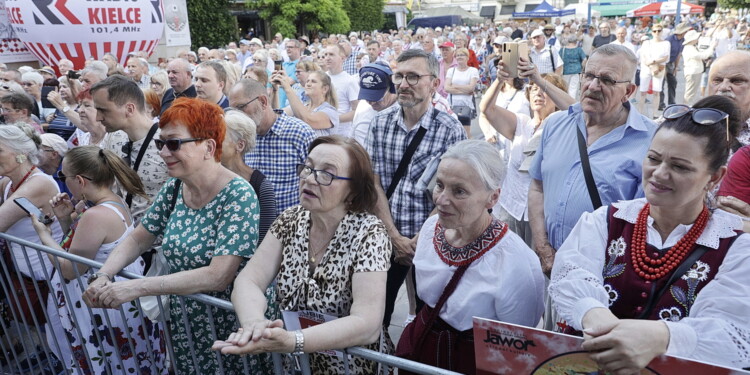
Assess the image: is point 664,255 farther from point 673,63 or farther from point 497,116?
point 673,63

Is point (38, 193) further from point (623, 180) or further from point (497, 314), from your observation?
point (623, 180)

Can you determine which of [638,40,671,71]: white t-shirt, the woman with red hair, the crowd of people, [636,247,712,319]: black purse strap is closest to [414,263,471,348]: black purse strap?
the crowd of people

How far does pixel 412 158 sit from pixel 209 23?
2336 centimetres

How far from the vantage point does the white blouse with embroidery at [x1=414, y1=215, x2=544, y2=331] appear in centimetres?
210

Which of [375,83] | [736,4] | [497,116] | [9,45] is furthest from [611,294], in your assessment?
[736,4]

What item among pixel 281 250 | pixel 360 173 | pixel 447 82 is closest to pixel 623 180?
pixel 360 173

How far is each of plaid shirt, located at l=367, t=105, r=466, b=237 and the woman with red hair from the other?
1032mm

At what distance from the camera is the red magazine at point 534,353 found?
1.57 meters

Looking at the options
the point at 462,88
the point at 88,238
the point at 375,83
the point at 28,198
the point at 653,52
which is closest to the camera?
the point at 88,238

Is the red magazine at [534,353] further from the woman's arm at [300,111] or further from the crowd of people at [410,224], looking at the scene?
the woman's arm at [300,111]

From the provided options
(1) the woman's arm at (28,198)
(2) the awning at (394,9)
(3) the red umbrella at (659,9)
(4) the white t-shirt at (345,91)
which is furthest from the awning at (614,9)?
(1) the woman's arm at (28,198)

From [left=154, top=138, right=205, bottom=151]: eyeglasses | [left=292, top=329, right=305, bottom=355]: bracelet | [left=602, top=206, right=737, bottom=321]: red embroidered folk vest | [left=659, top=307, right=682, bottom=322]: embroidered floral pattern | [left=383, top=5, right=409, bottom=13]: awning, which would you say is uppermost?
[left=383, top=5, right=409, bottom=13]: awning

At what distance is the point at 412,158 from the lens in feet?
11.1

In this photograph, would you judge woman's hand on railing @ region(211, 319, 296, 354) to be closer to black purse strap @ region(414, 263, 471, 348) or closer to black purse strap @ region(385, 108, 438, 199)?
black purse strap @ region(414, 263, 471, 348)
